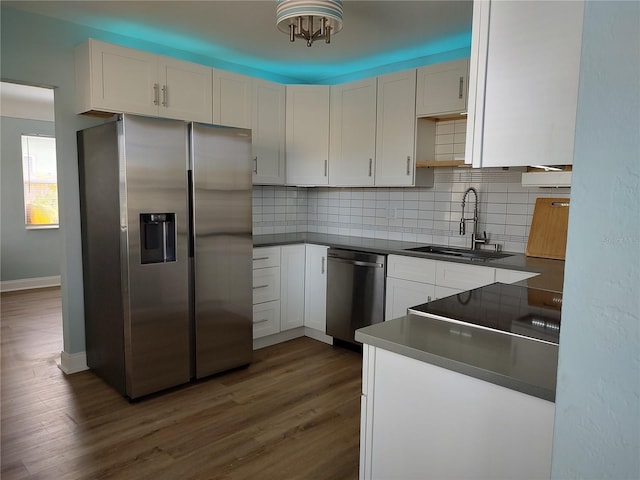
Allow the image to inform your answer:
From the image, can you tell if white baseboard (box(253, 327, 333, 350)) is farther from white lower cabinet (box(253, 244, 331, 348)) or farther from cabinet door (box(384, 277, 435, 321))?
cabinet door (box(384, 277, 435, 321))

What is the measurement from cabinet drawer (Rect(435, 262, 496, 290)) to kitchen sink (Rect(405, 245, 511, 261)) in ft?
0.98

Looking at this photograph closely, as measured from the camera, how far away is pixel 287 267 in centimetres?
391

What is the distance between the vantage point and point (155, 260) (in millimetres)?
2881

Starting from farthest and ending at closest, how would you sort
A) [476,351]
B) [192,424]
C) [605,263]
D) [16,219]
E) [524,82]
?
[16,219] < [192,424] < [476,351] < [524,82] < [605,263]

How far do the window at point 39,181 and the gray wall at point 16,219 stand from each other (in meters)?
0.10

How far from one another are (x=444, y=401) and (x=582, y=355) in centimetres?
62

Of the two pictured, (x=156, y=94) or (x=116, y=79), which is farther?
(x=156, y=94)

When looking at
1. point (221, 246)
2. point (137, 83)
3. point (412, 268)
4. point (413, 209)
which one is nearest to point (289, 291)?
point (221, 246)

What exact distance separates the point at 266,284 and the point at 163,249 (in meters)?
1.07

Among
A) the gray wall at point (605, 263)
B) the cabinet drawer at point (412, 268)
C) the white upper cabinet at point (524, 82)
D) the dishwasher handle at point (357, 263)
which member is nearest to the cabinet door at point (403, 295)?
the cabinet drawer at point (412, 268)

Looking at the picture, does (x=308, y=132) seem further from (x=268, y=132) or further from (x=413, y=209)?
(x=413, y=209)

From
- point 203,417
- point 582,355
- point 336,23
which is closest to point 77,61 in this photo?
point 336,23

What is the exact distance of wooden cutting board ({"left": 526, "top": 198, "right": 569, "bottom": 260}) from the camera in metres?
3.05

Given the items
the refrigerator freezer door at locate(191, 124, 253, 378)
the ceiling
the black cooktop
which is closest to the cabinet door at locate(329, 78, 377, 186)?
the ceiling
